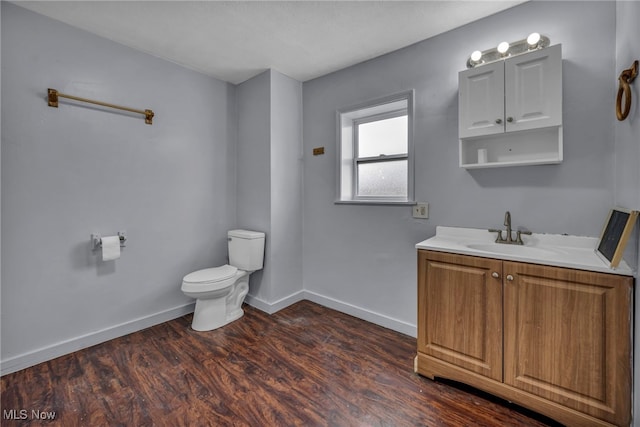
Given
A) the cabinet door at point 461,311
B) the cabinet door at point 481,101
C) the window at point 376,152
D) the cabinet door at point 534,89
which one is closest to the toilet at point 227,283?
the window at point 376,152

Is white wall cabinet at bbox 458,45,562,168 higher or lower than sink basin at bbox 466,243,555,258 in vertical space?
higher

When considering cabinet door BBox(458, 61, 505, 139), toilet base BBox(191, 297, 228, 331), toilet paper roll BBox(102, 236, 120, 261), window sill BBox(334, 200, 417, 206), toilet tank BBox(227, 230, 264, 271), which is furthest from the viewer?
toilet tank BBox(227, 230, 264, 271)

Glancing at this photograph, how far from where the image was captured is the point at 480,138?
6.00ft

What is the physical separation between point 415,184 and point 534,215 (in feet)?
2.54

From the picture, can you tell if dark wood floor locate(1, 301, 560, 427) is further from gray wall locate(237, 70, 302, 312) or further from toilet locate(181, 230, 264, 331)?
gray wall locate(237, 70, 302, 312)

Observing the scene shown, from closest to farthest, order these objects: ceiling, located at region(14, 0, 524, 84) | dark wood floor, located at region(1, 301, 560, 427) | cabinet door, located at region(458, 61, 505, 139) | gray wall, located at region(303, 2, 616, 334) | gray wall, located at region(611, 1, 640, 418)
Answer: gray wall, located at region(611, 1, 640, 418)
dark wood floor, located at region(1, 301, 560, 427)
gray wall, located at region(303, 2, 616, 334)
cabinet door, located at region(458, 61, 505, 139)
ceiling, located at region(14, 0, 524, 84)

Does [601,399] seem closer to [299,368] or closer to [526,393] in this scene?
[526,393]

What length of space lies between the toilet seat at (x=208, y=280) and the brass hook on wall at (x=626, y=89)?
2649 mm

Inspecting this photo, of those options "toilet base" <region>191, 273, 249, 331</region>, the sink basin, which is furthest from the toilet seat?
the sink basin

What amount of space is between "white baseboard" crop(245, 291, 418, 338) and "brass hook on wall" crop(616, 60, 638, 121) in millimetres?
1752

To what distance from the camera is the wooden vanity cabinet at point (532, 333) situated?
117 centimetres

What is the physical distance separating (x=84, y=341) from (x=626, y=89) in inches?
139

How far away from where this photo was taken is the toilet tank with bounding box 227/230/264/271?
2.57m

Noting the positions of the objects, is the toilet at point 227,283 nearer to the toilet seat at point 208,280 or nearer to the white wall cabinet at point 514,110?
the toilet seat at point 208,280
